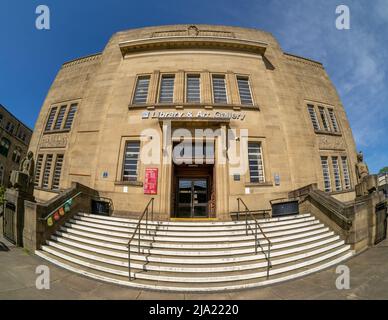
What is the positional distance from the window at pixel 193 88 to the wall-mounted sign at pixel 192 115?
1.48 metres

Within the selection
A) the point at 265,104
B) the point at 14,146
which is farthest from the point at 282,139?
the point at 14,146

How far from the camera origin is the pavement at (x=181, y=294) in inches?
197

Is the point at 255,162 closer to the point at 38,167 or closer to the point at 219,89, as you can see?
the point at 219,89

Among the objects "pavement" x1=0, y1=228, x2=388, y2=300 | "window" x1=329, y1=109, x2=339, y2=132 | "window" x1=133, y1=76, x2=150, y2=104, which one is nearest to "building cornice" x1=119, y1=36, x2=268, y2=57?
"window" x1=133, y1=76, x2=150, y2=104

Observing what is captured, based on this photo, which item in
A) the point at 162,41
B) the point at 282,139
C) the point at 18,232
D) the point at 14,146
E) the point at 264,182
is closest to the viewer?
the point at 18,232

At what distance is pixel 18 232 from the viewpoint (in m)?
8.70

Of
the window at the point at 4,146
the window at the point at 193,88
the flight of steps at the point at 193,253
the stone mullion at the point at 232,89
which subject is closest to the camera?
the flight of steps at the point at 193,253

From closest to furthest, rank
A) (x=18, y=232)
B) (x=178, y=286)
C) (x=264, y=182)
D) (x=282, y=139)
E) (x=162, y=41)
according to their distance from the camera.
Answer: (x=178, y=286), (x=18, y=232), (x=264, y=182), (x=282, y=139), (x=162, y=41)

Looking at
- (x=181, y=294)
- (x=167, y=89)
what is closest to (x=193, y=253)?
(x=181, y=294)

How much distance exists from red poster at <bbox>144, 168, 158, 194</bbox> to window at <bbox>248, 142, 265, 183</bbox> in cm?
607

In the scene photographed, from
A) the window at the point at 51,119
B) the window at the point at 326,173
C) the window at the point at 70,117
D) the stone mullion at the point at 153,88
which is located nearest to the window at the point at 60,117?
the window at the point at 51,119

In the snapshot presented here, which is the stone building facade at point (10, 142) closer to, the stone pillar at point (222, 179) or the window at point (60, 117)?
the window at point (60, 117)

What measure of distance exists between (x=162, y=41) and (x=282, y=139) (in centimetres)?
1166

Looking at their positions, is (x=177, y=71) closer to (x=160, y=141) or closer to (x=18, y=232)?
(x=160, y=141)
